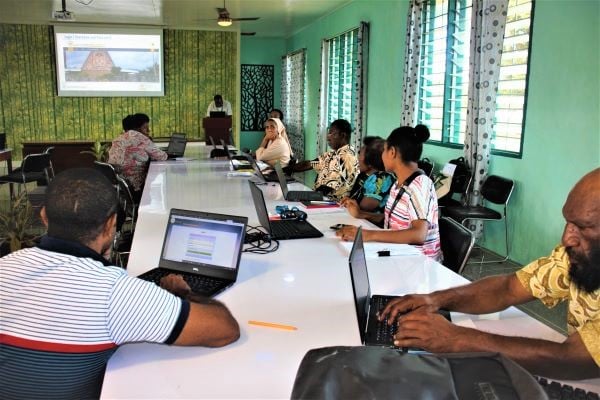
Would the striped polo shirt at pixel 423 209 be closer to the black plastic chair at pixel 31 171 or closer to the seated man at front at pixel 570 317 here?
the seated man at front at pixel 570 317

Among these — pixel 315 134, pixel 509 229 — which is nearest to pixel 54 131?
pixel 315 134

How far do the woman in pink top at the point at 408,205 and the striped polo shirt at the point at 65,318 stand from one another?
1.34m

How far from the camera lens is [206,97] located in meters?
11.0

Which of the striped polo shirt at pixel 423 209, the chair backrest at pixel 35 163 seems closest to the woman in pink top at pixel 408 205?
the striped polo shirt at pixel 423 209

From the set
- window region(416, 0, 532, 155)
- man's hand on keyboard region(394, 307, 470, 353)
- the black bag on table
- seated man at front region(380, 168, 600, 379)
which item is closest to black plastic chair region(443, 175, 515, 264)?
window region(416, 0, 532, 155)

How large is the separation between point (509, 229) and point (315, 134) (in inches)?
246

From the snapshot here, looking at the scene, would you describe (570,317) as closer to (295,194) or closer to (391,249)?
(391,249)

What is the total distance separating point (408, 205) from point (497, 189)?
2278mm

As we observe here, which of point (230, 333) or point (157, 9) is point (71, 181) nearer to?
point (230, 333)

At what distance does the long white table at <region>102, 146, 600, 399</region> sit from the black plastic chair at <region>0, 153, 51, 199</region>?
13.0 feet

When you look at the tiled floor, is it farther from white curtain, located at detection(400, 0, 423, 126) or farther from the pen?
white curtain, located at detection(400, 0, 423, 126)

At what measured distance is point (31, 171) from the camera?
614cm

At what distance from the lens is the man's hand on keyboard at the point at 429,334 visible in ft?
4.38

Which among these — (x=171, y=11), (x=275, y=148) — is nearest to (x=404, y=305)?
(x=275, y=148)
